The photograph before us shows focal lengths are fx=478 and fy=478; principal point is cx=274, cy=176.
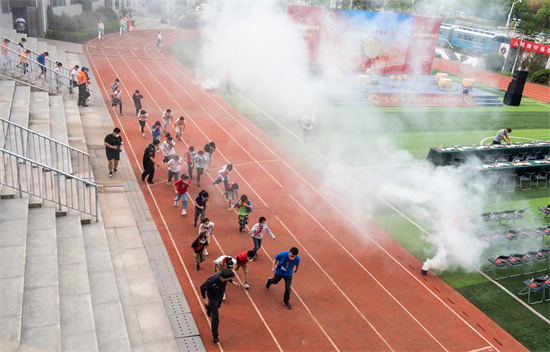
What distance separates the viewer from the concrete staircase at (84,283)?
7.12m

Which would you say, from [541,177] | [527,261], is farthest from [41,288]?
[541,177]

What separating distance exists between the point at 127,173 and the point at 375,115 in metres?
14.0

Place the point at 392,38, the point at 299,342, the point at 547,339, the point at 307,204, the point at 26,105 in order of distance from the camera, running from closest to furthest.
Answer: the point at 299,342 → the point at 547,339 → the point at 307,204 → the point at 26,105 → the point at 392,38

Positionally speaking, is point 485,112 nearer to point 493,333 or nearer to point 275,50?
point 275,50

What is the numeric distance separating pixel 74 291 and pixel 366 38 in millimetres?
25839


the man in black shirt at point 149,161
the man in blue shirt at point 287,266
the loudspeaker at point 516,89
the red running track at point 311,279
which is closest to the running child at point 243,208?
the red running track at point 311,279

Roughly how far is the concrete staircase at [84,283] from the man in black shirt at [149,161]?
5.64 ft

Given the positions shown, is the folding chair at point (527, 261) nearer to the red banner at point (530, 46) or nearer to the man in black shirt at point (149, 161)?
the man in black shirt at point (149, 161)

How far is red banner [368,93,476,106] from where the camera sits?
26.4 m

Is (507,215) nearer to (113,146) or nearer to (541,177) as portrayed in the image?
(541,177)

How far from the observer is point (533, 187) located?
1691 centimetres

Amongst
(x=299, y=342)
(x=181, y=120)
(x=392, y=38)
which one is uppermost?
(x=392, y=38)

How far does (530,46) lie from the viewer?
40656 mm

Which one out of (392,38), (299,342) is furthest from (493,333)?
(392,38)
